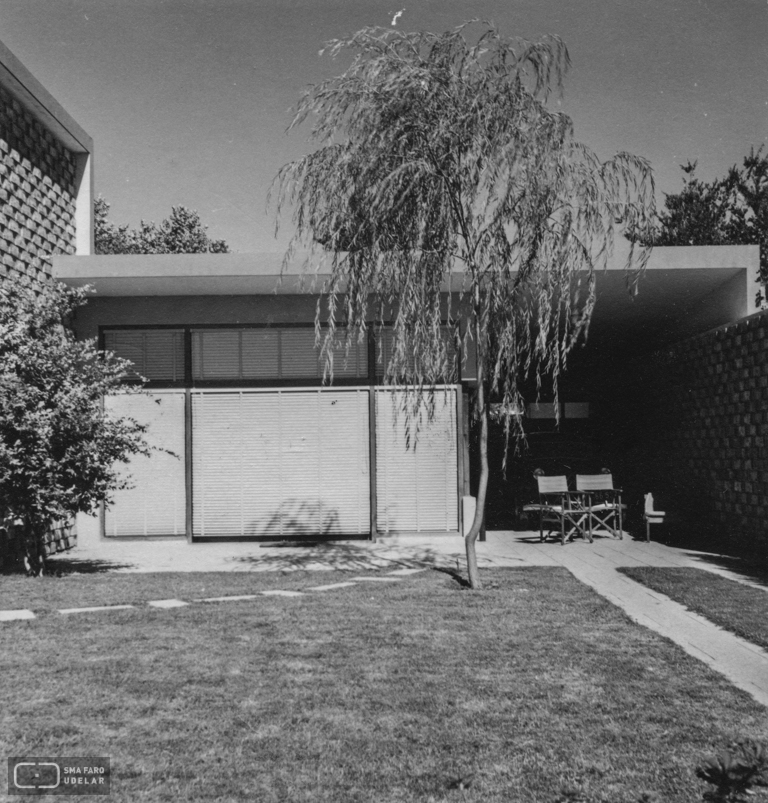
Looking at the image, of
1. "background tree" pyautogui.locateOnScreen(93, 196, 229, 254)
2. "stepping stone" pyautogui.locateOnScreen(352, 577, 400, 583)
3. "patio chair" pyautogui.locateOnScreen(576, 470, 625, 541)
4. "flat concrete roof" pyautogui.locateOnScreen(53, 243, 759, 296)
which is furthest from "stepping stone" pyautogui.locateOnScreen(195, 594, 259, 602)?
"background tree" pyautogui.locateOnScreen(93, 196, 229, 254)

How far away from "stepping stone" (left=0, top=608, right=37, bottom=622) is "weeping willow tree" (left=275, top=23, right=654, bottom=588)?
3653mm

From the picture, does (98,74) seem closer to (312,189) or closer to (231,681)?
(312,189)

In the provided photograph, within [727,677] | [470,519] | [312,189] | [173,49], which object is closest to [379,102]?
[312,189]

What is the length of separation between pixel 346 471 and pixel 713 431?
528 centimetres

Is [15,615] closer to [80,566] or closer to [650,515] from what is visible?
[80,566]

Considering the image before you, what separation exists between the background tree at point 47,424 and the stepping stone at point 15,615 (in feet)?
5.69

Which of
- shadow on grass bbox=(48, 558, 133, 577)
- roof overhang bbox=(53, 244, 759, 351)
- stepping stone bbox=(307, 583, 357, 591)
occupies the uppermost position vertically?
roof overhang bbox=(53, 244, 759, 351)

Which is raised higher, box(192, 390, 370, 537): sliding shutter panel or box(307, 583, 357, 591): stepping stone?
box(192, 390, 370, 537): sliding shutter panel

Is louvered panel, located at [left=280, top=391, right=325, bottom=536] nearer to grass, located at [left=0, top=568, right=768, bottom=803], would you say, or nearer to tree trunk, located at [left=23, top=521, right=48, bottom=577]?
tree trunk, located at [left=23, top=521, right=48, bottom=577]

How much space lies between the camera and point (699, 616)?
661 cm

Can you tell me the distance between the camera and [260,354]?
12586 millimetres

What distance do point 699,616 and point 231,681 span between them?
151 inches

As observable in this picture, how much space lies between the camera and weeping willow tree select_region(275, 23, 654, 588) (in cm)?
718

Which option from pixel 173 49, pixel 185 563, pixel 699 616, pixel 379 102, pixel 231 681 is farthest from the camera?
pixel 185 563
